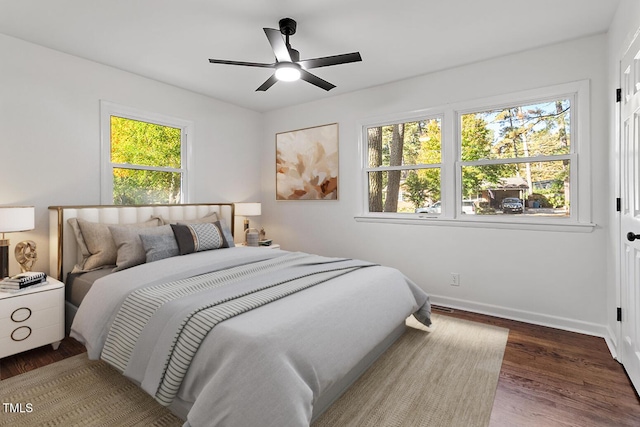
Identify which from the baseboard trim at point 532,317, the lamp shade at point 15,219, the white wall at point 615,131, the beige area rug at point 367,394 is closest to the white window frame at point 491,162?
the white wall at point 615,131

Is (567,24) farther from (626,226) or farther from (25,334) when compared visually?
(25,334)

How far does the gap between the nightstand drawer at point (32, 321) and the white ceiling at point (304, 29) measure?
2.23 metres

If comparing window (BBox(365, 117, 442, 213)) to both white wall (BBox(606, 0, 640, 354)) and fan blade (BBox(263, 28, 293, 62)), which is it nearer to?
white wall (BBox(606, 0, 640, 354))

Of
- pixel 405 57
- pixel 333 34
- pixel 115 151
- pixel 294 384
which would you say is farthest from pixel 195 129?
pixel 294 384

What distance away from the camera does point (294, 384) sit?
1.39 m

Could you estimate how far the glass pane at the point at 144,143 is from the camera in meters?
3.52

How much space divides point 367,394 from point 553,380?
1.25 metres

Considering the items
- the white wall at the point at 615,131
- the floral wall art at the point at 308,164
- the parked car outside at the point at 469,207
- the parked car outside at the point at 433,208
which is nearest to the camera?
the white wall at the point at 615,131

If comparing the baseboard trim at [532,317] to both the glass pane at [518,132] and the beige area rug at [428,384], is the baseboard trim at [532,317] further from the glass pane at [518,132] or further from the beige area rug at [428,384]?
the glass pane at [518,132]

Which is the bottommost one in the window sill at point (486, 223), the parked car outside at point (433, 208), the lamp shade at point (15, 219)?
the window sill at point (486, 223)

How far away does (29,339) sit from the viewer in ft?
7.84

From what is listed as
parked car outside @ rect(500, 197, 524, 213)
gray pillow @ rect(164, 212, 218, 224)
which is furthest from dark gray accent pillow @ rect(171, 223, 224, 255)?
parked car outside @ rect(500, 197, 524, 213)

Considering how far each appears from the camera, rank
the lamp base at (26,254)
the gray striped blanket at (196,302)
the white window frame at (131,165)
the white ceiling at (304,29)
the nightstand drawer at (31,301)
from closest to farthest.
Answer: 1. the gray striped blanket at (196,302)
2. the nightstand drawer at (31,301)
3. the white ceiling at (304,29)
4. the lamp base at (26,254)
5. the white window frame at (131,165)

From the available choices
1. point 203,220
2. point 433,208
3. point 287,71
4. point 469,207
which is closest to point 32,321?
point 203,220
